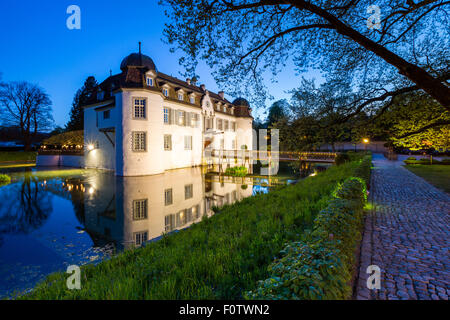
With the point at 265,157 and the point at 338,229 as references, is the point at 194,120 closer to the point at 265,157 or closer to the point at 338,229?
the point at 265,157

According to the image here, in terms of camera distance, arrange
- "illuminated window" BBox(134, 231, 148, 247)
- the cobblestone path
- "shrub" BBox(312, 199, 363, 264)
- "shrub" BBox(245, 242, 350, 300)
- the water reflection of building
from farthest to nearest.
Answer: the water reflection of building
"illuminated window" BBox(134, 231, 148, 247)
the cobblestone path
"shrub" BBox(312, 199, 363, 264)
"shrub" BBox(245, 242, 350, 300)

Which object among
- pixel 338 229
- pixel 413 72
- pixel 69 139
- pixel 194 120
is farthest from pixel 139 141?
pixel 413 72

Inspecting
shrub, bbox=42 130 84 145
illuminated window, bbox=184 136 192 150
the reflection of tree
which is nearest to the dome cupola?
illuminated window, bbox=184 136 192 150

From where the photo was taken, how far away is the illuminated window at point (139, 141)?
17.7m

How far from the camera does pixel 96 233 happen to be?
6.40 metres

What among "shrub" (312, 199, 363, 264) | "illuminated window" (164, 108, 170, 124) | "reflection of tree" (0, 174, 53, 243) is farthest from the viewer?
"illuminated window" (164, 108, 170, 124)

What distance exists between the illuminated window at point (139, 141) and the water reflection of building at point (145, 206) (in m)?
4.45

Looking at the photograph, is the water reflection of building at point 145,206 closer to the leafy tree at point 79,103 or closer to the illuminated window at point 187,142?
the illuminated window at point 187,142

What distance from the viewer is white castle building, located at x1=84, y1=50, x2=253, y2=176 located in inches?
694

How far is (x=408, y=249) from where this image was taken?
13.9 feet

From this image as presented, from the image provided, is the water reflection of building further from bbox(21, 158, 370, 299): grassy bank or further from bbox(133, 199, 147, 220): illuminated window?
bbox(21, 158, 370, 299): grassy bank
